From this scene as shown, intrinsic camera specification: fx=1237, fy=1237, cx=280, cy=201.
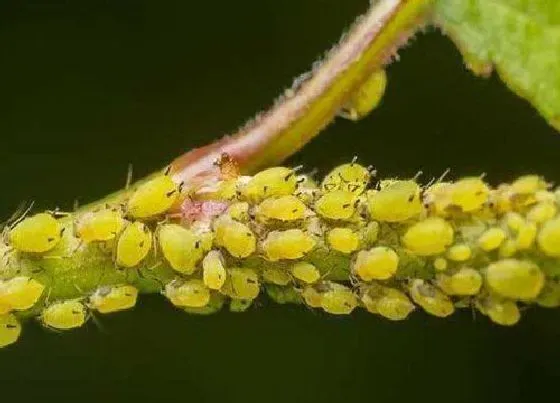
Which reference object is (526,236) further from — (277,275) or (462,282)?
(277,275)

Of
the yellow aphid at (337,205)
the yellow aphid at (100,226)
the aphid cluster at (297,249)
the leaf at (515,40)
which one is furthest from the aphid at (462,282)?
the yellow aphid at (100,226)

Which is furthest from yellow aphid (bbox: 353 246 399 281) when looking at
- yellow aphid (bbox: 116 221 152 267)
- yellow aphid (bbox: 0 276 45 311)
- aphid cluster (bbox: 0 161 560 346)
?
yellow aphid (bbox: 0 276 45 311)

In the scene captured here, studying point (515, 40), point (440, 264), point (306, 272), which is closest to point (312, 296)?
point (306, 272)

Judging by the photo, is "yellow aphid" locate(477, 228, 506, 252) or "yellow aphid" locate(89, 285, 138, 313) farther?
"yellow aphid" locate(89, 285, 138, 313)

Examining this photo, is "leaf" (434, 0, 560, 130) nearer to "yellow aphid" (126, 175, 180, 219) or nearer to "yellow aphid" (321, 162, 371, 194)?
"yellow aphid" (321, 162, 371, 194)

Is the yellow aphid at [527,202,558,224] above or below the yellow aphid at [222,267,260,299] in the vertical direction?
below

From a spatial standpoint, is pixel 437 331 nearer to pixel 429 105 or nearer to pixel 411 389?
pixel 411 389

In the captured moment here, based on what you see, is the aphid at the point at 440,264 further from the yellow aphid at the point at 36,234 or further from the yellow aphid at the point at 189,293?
the yellow aphid at the point at 36,234

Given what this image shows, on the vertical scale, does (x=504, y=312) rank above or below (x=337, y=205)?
below
